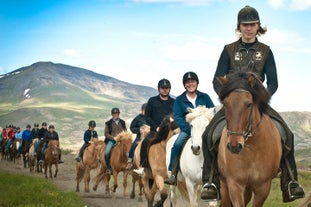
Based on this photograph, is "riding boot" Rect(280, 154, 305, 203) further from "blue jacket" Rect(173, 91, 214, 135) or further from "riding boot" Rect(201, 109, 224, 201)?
"blue jacket" Rect(173, 91, 214, 135)

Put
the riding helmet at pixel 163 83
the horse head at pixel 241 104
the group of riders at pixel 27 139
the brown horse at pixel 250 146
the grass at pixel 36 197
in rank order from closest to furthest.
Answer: the horse head at pixel 241 104, the brown horse at pixel 250 146, the grass at pixel 36 197, the riding helmet at pixel 163 83, the group of riders at pixel 27 139

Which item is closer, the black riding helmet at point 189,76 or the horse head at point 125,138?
the black riding helmet at point 189,76

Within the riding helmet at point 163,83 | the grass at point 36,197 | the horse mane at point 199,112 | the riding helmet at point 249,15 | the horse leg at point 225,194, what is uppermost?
the riding helmet at point 249,15

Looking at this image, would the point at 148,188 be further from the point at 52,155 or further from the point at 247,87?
the point at 52,155

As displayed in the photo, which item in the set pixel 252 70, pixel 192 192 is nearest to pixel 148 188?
pixel 192 192

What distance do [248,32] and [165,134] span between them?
4.96m

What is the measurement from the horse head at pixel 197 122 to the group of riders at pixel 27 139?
18234mm

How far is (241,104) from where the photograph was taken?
7.06 m

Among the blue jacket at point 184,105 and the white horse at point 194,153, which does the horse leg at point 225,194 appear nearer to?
the white horse at point 194,153

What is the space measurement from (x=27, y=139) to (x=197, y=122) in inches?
1130

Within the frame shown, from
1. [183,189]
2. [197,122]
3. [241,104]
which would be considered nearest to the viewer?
[241,104]

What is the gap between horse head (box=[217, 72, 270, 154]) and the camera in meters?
6.89

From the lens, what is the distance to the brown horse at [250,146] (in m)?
7.22

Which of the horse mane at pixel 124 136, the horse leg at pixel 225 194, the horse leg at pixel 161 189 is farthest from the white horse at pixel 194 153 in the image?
the horse mane at pixel 124 136
